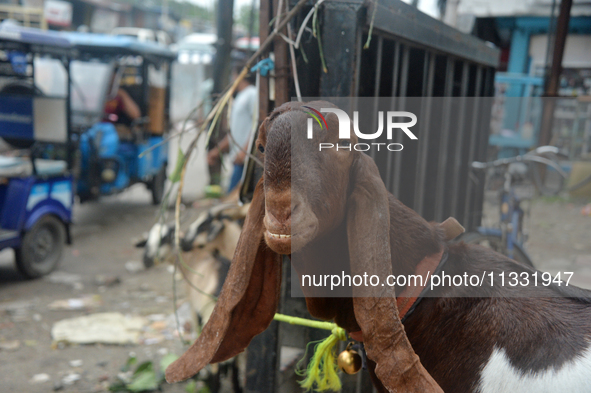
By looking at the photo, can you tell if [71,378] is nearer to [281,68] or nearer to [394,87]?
[281,68]

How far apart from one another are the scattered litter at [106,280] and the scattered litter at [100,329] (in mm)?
817

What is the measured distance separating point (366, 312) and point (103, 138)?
6785 millimetres

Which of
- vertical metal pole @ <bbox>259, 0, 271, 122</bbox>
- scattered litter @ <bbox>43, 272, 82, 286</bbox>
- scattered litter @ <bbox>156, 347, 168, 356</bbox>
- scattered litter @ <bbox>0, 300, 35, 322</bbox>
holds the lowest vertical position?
scattered litter @ <bbox>156, 347, 168, 356</bbox>

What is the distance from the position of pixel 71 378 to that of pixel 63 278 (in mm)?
2154

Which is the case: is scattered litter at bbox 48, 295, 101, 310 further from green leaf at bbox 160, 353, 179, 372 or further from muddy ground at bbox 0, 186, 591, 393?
green leaf at bbox 160, 353, 179, 372

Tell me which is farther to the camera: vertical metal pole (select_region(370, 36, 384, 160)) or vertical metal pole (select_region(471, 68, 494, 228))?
vertical metal pole (select_region(471, 68, 494, 228))

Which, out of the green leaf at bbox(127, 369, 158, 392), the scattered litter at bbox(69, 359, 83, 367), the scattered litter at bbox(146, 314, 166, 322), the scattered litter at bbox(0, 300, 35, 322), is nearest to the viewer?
the green leaf at bbox(127, 369, 158, 392)

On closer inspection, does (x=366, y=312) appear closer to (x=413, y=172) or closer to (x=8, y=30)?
(x=413, y=172)

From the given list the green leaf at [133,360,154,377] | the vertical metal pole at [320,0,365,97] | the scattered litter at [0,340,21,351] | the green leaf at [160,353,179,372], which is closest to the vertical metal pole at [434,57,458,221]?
the vertical metal pole at [320,0,365,97]

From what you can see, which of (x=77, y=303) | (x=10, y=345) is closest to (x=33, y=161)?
(x=77, y=303)

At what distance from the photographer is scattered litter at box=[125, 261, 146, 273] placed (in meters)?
5.91

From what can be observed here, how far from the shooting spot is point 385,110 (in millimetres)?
2402

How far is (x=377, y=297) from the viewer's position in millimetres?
1310

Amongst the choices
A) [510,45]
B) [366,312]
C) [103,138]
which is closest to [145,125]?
[103,138]
